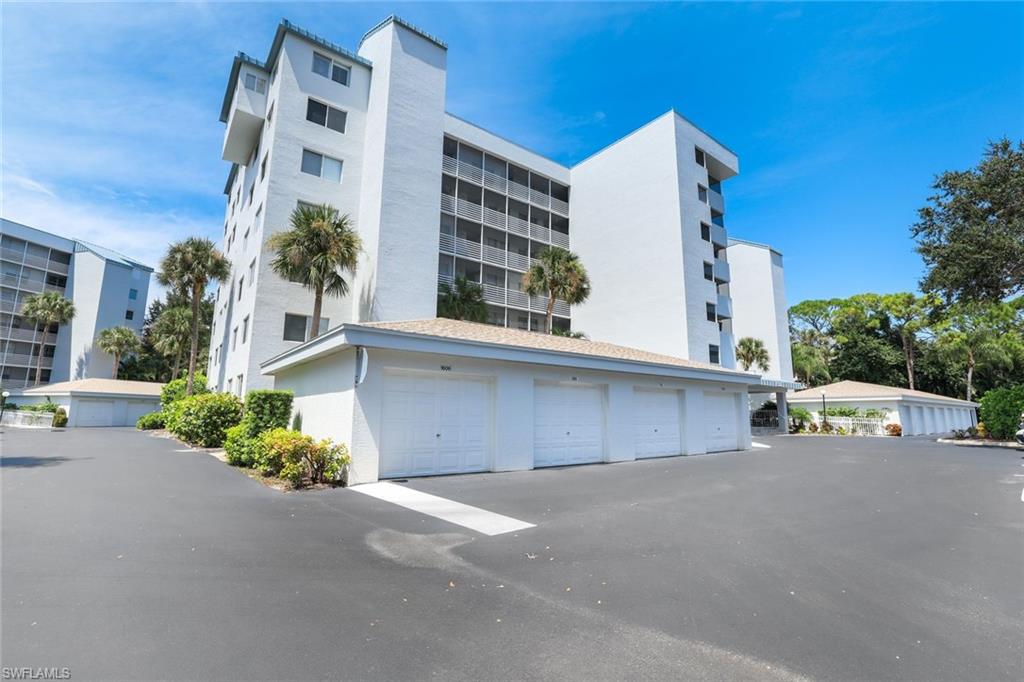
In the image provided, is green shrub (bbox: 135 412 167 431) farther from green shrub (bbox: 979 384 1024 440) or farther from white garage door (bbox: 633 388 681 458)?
green shrub (bbox: 979 384 1024 440)

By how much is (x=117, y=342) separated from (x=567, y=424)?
49103 mm

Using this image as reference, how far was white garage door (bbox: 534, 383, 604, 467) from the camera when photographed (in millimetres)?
12953

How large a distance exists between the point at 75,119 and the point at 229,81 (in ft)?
63.7

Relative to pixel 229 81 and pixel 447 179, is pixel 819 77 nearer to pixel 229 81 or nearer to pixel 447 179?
pixel 447 179

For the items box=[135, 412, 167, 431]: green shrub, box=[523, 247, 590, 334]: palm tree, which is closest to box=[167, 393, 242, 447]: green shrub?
box=[135, 412, 167, 431]: green shrub

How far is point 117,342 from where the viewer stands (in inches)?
1687

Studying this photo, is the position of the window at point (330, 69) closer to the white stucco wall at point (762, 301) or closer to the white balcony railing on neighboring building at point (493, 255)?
the white balcony railing on neighboring building at point (493, 255)

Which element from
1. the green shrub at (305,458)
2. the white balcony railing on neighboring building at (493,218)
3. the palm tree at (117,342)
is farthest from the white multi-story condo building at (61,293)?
the green shrub at (305,458)

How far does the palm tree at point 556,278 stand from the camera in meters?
27.1

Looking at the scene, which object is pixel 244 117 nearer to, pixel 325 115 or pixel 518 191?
pixel 325 115

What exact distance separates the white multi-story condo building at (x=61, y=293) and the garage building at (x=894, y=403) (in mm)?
63419

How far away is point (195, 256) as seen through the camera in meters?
26.1


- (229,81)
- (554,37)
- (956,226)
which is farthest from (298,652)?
(229,81)

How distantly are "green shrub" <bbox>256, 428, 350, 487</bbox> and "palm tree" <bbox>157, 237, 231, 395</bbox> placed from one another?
20168 mm
